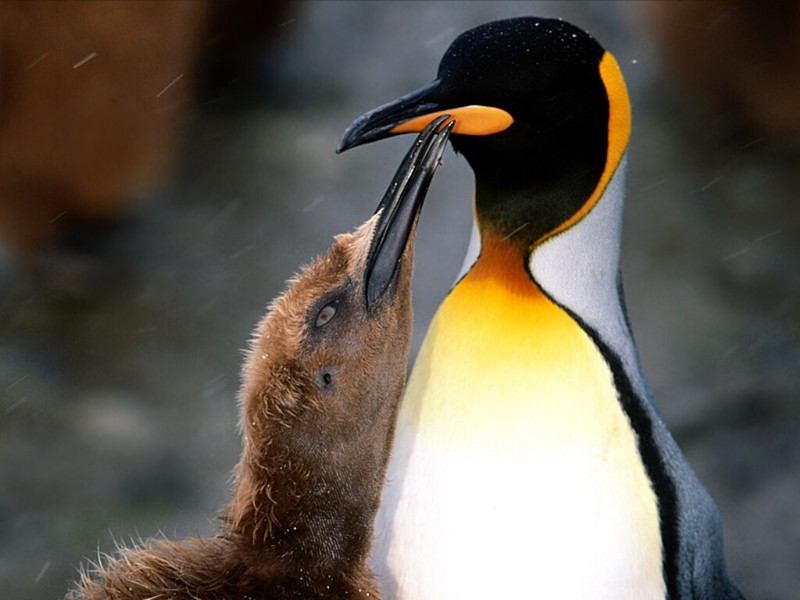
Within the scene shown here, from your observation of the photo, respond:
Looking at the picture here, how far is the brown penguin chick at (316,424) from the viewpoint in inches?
32.5

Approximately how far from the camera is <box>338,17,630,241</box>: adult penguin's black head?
2.89 ft

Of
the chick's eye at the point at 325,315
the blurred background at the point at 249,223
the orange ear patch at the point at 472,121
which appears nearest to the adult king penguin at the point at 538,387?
the orange ear patch at the point at 472,121

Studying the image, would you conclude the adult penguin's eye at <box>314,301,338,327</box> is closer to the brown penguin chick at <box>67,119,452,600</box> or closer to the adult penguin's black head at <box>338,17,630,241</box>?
the brown penguin chick at <box>67,119,452,600</box>

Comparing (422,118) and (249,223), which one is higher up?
(422,118)

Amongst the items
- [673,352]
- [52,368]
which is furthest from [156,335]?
[673,352]

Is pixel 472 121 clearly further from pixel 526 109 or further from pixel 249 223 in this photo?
pixel 249 223

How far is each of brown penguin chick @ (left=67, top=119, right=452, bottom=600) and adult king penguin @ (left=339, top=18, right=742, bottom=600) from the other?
84 mm

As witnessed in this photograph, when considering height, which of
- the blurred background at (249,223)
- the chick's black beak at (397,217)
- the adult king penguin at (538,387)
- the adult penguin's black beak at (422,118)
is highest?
the adult penguin's black beak at (422,118)

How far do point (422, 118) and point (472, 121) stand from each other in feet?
0.13

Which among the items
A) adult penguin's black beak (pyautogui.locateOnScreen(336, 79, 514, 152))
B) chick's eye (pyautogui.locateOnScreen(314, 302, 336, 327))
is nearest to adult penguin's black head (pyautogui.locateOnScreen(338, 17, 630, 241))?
adult penguin's black beak (pyautogui.locateOnScreen(336, 79, 514, 152))

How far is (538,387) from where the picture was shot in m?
0.92

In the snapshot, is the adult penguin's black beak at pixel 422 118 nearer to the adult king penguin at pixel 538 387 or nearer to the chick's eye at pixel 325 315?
the adult king penguin at pixel 538 387

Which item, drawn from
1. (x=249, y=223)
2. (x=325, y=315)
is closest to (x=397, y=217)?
(x=325, y=315)

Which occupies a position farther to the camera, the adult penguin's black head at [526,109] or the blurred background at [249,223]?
the blurred background at [249,223]
